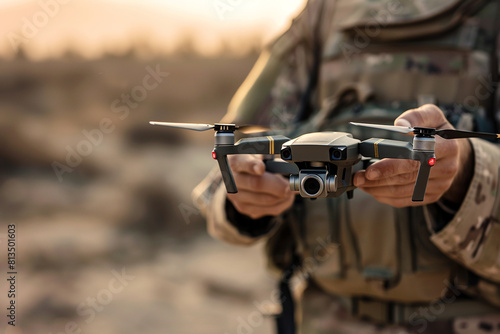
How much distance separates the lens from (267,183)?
129 cm

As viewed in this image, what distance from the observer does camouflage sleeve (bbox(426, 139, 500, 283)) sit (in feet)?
4.23

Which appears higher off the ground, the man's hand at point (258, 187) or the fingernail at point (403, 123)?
the fingernail at point (403, 123)

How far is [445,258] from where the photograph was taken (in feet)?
5.04

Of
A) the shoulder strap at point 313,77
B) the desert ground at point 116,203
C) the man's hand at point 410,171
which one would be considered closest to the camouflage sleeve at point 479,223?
the man's hand at point 410,171

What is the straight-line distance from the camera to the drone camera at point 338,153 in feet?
3.19

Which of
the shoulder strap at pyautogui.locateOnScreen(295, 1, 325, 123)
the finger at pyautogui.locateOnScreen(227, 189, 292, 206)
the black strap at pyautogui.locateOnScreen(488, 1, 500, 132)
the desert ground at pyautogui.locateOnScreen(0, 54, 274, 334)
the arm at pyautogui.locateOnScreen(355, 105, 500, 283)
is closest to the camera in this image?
the arm at pyautogui.locateOnScreen(355, 105, 500, 283)

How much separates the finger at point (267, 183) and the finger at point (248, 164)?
0.02 metres

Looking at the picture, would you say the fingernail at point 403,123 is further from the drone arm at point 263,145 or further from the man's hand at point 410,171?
the drone arm at point 263,145

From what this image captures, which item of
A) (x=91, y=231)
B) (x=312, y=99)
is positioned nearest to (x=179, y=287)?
(x=91, y=231)

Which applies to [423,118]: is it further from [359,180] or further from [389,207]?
[389,207]

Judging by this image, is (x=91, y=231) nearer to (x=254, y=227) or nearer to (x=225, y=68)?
(x=225, y=68)

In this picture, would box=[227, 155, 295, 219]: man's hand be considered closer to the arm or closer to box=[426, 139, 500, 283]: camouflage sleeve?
the arm

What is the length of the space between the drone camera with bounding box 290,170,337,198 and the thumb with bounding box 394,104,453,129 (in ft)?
0.53

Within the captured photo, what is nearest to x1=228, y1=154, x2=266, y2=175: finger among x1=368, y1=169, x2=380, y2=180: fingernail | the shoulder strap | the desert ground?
x1=368, y1=169, x2=380, y2=180: fingernail
